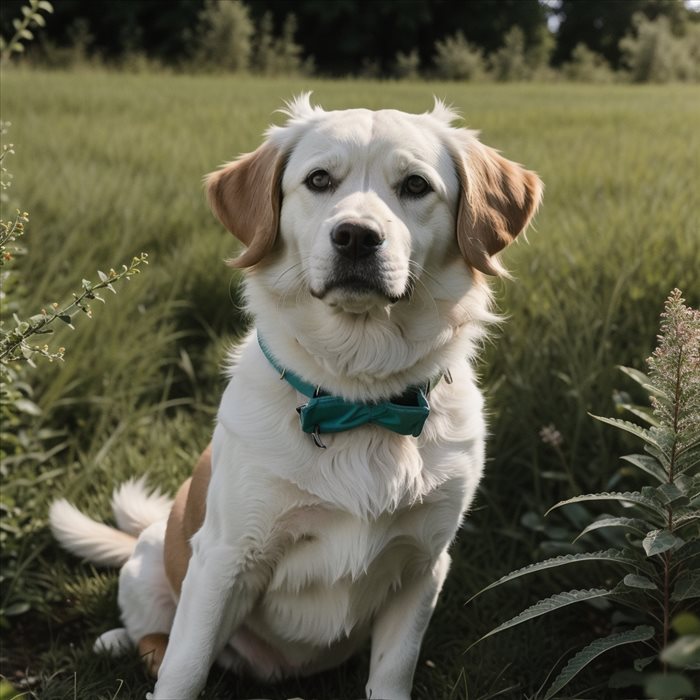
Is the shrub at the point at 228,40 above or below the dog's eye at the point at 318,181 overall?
below

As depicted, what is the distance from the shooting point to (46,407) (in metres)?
3.29

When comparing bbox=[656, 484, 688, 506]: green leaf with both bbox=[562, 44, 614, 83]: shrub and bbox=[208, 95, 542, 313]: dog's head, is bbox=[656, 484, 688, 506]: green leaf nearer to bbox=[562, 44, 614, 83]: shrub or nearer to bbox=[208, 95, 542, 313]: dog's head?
bbox=[208, 95, 542, 313]: dog's head

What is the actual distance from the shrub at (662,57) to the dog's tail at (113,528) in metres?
21.4

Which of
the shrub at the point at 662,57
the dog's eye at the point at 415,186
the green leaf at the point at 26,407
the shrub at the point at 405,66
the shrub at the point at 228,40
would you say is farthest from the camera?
the shrub at the point at 662,57

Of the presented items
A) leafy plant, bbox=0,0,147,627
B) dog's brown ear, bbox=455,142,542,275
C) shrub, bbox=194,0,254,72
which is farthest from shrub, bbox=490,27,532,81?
dog's brown ear, bbox=455,142,542,275

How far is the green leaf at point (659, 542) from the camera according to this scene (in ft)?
5.57

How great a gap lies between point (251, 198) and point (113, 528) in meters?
1.31

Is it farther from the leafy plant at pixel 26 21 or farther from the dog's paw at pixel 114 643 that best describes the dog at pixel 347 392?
the leafy plant at pixel 26 21

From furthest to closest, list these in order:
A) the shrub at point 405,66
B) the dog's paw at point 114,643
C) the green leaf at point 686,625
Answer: the shrub at point 405,66 < the dog's paw at point 114,643 < the green leaf at point 686,625

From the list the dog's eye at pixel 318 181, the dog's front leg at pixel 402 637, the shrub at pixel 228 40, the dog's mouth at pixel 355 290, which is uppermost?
the dog's eye at pixel 318 181

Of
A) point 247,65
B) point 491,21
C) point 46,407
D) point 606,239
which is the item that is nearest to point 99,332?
point 46,407

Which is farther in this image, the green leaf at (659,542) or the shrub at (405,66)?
the shrub at (405,66)

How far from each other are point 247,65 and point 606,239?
1585cm

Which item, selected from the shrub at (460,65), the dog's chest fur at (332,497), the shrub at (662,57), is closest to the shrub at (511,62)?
the shrub at (460,65)
